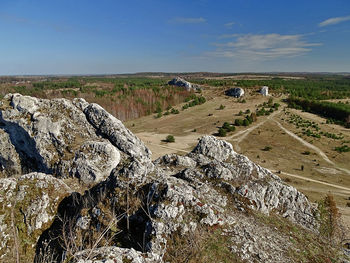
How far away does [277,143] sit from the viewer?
4475cm

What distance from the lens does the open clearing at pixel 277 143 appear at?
29.8 m

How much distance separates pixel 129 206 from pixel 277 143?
41.8 metres

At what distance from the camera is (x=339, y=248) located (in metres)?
9.90

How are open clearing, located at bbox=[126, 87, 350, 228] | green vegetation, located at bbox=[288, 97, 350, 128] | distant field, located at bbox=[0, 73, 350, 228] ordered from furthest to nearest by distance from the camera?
green vegetation, located at bbox=[288, 97, 350, 128] → distant field, located at bbox=[0, 73, 350, 228] → open clearing, located at bbox=[126, 87, 350, 228]

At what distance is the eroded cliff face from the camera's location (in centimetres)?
831

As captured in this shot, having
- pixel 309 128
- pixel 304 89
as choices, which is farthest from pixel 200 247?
pixel 304 89

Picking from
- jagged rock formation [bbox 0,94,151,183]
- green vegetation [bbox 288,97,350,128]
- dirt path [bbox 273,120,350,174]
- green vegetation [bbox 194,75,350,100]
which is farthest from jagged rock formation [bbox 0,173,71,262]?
green vegetation [bbox 194,75,350,100]

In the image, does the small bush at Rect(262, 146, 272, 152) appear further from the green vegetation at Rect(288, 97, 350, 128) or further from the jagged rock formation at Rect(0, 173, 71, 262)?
the jagged rock formation at Rect(0, 173, 71, 262)

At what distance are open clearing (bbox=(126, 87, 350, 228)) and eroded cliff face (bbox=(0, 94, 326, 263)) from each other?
1491 centimetres

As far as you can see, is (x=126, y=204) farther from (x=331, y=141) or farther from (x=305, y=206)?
(x=331, y=141)

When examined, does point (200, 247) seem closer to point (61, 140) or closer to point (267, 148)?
point (61, 140)

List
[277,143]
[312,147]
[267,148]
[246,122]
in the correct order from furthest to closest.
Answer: [246,122]
[277,143]
[312,147]
[267,148]

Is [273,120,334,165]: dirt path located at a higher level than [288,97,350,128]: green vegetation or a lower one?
lower

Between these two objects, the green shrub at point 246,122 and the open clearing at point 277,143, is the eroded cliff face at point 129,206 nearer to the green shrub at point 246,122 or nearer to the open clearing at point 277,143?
the open clearing at point 277,143
